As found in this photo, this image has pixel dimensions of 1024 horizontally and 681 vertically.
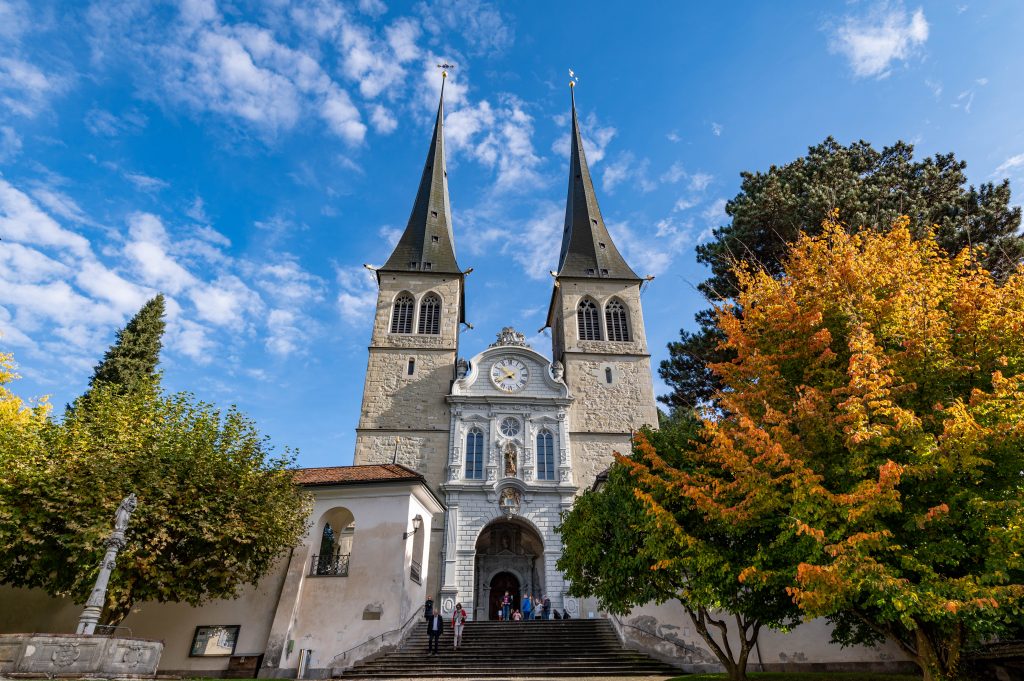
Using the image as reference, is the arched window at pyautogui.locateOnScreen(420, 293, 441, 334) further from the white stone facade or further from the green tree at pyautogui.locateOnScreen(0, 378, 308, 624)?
the green tree at pyautogui.locateOnScreen(0, 378, 308, 624)

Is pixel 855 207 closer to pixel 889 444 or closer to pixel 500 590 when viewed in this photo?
pixel 889 444

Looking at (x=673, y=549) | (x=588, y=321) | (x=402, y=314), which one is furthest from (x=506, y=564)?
(x=673, y=549)

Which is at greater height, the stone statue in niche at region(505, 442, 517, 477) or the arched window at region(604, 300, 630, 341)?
the arched window at region(604, 300, 630, 341)

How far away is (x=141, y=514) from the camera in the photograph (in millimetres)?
13625

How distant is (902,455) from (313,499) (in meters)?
15.7

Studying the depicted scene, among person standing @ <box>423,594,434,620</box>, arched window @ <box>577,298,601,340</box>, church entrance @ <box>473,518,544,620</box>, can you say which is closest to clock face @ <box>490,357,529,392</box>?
arched window @ <box>577,298,601,340</box>

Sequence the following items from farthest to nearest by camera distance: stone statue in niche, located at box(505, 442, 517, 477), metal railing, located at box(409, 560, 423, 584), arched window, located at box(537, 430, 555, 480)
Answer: arched window, located at box(537, 430, 555, 480), stone statue in niche, located at box(505, 442, 517, 477), metal railing, located at box(409, 560, 423, 584)

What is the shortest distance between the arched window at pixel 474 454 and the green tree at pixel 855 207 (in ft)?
40.5

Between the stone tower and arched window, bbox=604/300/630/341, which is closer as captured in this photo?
the stone tower

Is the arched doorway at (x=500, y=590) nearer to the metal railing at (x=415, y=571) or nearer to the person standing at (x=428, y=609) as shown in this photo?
the person standing at (x=428, y=609)

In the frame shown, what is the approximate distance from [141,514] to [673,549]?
12434 mm

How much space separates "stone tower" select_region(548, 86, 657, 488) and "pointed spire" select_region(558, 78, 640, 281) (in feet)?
0.22

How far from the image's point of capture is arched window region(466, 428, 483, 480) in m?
28.0

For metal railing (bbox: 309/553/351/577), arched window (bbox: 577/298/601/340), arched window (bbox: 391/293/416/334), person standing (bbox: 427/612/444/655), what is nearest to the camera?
person standing (bbox: 427/612/444/655)
